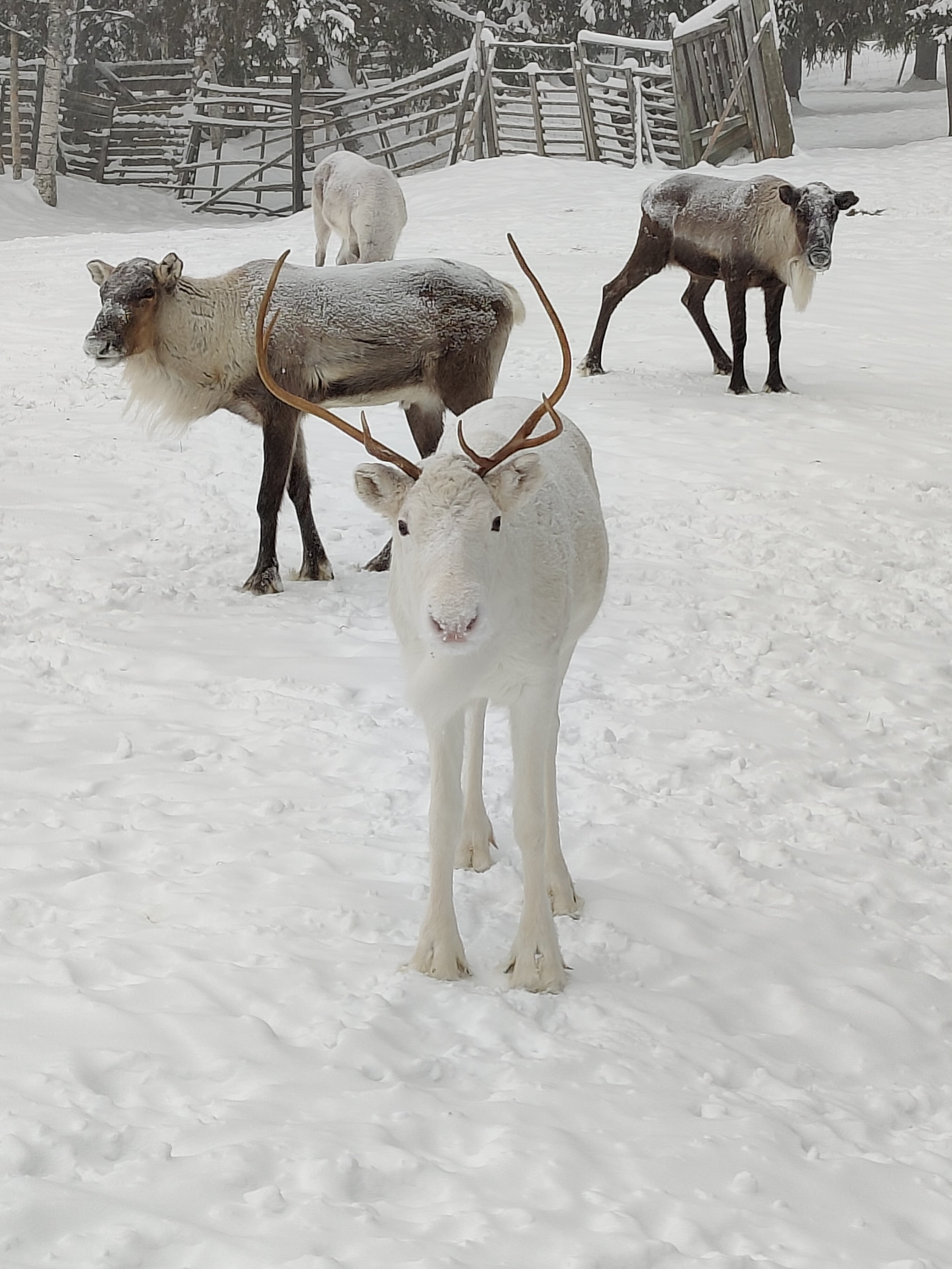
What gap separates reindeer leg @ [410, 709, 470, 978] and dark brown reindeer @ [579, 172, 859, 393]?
6.79 metres

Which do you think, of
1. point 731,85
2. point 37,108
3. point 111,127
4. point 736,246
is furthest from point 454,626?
point 111,127

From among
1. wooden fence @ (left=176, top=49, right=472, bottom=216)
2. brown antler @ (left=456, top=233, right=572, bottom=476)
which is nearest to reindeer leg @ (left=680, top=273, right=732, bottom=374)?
brown antler @ (left=456, top=233, right=572, bottom=476)

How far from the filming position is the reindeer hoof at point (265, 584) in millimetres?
6266

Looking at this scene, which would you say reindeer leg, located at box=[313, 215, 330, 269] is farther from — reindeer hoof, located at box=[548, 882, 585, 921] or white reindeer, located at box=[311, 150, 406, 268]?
reindeer hoof, located at box=[548, 882, 585, 921]

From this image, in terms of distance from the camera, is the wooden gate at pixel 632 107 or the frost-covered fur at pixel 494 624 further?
the wooden gate at pixel 632 107

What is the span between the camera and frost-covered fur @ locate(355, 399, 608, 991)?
306cm

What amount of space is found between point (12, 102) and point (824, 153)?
1296 centimetres

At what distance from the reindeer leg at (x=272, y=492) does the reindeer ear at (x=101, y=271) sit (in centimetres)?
109

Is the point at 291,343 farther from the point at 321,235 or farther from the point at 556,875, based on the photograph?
the point at 321,235

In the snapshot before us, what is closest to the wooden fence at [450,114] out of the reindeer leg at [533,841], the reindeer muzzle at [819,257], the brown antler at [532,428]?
the reindeer muzzle at [819,257]

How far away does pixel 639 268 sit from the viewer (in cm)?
1024

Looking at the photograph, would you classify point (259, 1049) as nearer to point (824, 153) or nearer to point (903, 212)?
point (903, 212)

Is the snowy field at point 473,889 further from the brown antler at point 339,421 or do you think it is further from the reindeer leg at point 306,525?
the brown antler at point 339,421

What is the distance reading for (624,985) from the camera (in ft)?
11.7
